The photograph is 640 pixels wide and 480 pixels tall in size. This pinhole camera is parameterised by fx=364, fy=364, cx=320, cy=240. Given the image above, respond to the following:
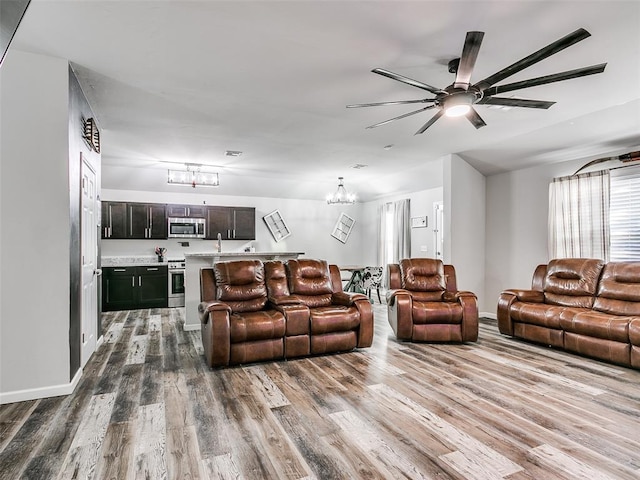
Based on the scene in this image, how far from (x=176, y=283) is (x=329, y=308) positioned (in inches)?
165

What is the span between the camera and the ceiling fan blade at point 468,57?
6.89 ft

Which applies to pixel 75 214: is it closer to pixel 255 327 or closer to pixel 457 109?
pixel 255 327

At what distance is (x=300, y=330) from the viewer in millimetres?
4059

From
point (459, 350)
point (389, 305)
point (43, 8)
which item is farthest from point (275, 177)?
point (43, 8)

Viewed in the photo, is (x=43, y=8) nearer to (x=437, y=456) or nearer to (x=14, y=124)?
(x=14, y=124)

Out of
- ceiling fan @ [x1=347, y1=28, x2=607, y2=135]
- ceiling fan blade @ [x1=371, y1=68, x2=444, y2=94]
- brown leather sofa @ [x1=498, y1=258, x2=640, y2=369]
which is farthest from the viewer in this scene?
brown leather sofa @ [x1=498, y1=258, x2=640, y2=369]

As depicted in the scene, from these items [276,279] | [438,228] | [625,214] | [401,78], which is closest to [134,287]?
[276,279]

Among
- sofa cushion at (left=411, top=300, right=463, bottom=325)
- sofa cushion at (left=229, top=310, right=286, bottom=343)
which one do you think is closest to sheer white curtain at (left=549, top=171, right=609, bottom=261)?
sofa cushion at (left=411, top=300, right=463, bottom=325)

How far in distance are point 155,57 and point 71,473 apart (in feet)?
9.52

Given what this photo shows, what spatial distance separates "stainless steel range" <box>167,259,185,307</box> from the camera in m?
7.33

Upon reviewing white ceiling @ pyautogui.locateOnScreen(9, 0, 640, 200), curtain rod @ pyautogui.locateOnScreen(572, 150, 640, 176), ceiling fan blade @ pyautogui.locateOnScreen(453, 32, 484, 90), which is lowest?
curtain rod @ pyautogui.locateOnScreen(572, 150, 640, 176)

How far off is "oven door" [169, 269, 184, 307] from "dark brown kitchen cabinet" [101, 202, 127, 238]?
1.30 meters

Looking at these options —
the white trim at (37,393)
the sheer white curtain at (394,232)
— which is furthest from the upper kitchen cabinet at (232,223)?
the white trim at (37,393)

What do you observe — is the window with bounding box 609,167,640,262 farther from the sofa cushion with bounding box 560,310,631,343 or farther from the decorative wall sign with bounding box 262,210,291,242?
the decorative wall sign with bounding box 262,210,291,242
